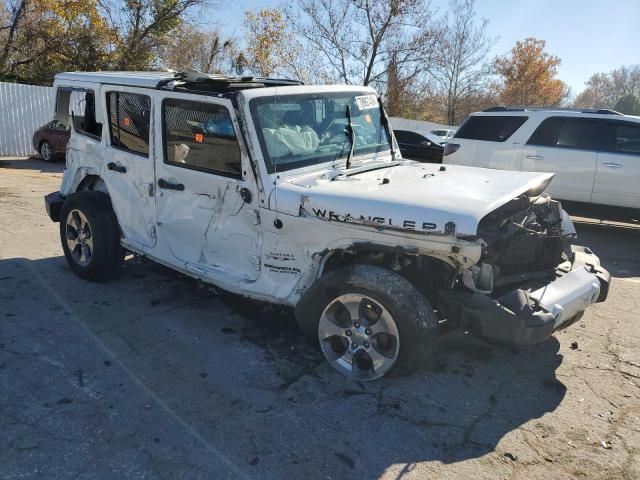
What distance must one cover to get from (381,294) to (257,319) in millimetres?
1566

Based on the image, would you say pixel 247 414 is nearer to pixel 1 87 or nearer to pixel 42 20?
pixel 1 87

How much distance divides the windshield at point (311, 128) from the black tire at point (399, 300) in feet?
3.05

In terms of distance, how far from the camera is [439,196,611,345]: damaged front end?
10.6ft

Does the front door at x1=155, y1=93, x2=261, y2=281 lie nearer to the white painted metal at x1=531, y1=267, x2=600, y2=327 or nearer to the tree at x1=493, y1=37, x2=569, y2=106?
the white painted metal at x1=531, y1=267, x2=600, y2=327

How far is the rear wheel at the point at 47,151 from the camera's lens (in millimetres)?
15648

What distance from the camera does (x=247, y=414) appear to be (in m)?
3.20

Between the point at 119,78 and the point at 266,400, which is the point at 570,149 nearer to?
the point at 119,78

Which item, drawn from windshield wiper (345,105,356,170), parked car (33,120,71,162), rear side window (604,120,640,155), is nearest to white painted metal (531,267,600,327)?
windshield wiper (345,105,356,170)

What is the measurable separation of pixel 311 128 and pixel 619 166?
5919 mm

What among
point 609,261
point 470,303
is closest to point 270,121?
point 470,303

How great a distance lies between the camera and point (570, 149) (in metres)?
8.39

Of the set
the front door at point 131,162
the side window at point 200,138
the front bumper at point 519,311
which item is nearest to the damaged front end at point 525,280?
the front bumper at point 519,311

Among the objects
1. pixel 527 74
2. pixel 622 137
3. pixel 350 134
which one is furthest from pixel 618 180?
pixel 527 74

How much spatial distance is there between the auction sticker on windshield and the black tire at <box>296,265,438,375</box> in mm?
1788
